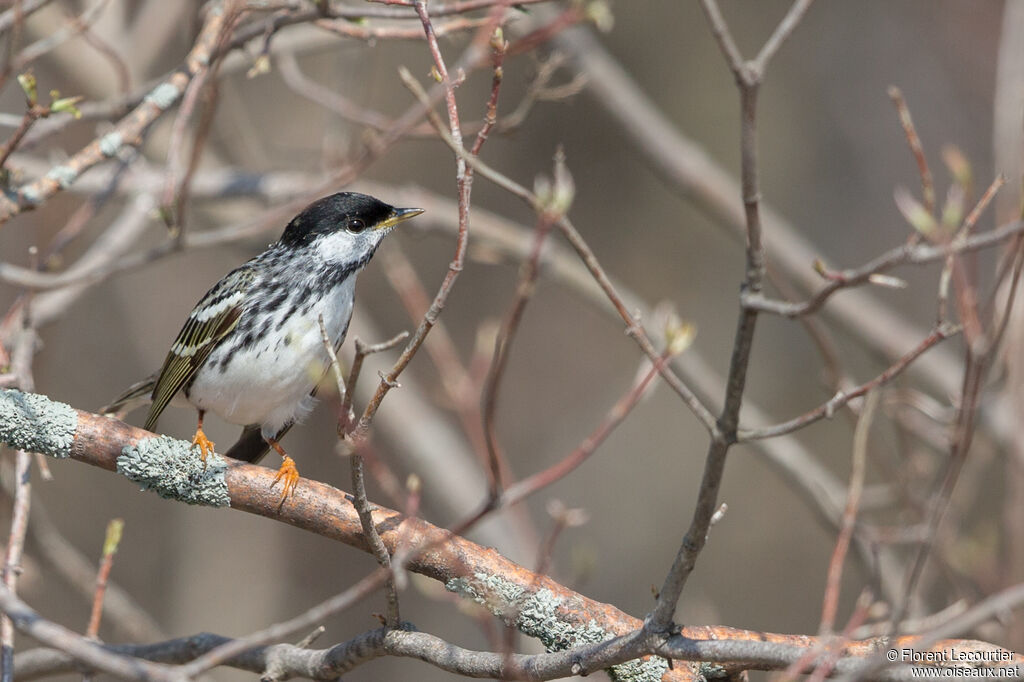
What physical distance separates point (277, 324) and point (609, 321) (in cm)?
489

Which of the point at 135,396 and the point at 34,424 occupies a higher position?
the point at 135,396

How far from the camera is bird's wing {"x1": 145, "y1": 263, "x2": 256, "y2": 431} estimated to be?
14.4 ft

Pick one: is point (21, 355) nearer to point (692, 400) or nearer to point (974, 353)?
point (692, 400)

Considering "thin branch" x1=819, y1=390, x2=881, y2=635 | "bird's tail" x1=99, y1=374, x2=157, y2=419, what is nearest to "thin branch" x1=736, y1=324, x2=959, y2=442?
"thin branch" x1=819, y1=390, x2=881, y2=635

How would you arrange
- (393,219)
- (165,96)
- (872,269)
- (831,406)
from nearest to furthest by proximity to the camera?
1. (872,269)
2. (831,406)
3. (165,96)
4. (393,219)

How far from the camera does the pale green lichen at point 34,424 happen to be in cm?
297

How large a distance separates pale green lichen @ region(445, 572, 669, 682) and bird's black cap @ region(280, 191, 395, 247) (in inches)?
78.7

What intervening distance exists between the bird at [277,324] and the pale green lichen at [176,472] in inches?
35.8

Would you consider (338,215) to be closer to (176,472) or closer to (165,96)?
(165,96)

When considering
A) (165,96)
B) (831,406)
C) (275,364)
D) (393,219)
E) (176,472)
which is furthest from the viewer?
(393,219)

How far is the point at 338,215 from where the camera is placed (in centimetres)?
449

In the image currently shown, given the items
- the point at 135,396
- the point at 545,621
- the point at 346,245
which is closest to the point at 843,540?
the point at 545,621

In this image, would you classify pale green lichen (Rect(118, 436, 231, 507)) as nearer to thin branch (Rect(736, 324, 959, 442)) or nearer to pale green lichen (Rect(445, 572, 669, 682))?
pale green lichen (Rect(445, 572, 669, 682))

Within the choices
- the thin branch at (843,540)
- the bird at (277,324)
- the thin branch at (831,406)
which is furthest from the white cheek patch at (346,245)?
the thin branch at (831,406)
